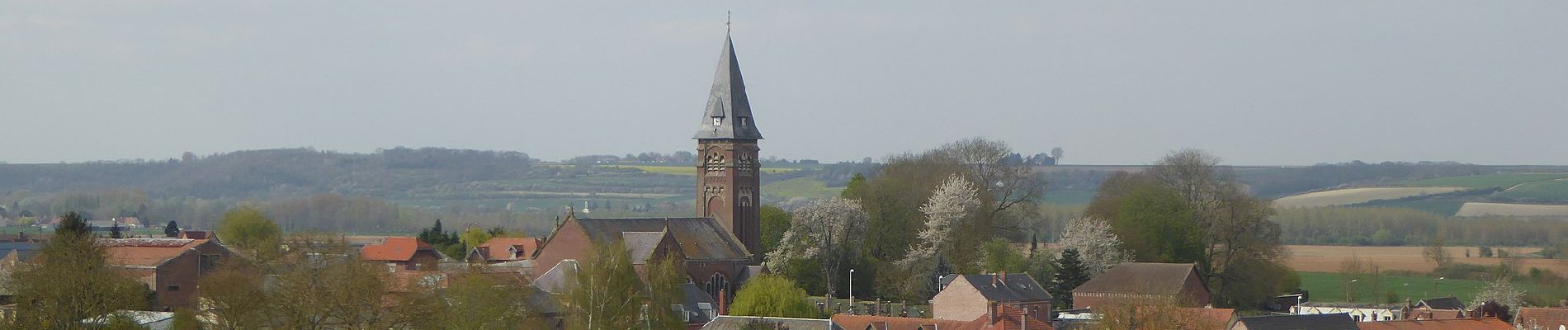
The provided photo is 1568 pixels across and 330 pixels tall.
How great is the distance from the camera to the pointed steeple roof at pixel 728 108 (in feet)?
305

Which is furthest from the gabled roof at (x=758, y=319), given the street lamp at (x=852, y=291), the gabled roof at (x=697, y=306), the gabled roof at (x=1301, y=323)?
the gabled roof at (x=1301, y=323)

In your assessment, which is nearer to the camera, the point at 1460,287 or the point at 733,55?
the point at 733,55

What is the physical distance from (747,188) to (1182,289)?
20.6 m

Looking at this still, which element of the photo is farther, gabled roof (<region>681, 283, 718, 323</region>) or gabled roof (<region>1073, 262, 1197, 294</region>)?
gabled roof (<region>1073, 262, 1197, 294</region>)

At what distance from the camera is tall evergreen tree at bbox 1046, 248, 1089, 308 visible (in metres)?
89.1

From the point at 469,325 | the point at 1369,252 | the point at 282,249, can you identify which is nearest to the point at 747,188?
the point at 282,249

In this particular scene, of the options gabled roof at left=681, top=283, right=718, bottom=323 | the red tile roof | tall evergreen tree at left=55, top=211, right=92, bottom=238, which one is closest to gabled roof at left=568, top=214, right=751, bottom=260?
gabled roof at left=681, top=283, right=718, bottom=323

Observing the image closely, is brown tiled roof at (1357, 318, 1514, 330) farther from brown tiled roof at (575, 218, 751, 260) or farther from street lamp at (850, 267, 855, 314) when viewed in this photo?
brown tiled roof at (575, 218, 751, 260)

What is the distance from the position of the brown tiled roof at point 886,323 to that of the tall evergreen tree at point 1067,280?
16.8 meters

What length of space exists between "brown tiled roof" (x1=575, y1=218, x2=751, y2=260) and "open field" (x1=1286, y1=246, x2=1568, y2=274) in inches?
1393

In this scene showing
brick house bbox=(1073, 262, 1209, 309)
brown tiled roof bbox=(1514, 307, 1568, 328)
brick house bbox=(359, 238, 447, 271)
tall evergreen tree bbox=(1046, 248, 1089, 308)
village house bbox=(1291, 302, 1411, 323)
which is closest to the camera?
brown tiled roof bbox=(1514, 307, 1568, 328)

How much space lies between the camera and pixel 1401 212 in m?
170

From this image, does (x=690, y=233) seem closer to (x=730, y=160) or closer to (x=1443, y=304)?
(x=730, y=160)

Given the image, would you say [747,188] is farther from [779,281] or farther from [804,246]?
[779,281]
